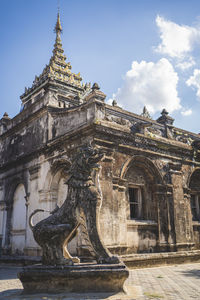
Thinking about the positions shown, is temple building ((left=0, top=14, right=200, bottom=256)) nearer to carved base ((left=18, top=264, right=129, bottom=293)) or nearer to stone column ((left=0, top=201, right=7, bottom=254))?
stone column ((left=0, top=201, right=7, bottom=254))

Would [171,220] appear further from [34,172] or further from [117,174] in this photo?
[34,172]

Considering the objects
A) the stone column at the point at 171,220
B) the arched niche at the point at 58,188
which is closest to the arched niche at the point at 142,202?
the stone column at the point at 171,220

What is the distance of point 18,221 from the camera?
46.6ft

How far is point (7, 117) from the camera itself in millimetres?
17344

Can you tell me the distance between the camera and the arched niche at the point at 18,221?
13633 millimetres

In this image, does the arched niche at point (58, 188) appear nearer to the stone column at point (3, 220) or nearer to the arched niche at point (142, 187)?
the arched niche at point (142, 187)

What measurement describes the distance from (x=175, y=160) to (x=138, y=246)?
4.56 metres

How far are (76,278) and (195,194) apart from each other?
422 inches

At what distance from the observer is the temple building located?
10.6 metres

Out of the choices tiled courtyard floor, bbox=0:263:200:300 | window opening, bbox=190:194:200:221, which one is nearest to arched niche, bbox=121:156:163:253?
tiled courtyard floor, bbox=0:263:200:300

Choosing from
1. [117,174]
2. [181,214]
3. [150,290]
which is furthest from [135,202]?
[150,290]

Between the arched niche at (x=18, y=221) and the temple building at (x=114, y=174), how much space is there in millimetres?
46

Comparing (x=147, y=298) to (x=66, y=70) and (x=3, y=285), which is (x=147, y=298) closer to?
(x=3, y=285)

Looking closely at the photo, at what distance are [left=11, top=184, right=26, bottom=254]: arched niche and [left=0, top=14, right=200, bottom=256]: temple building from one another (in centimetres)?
5
